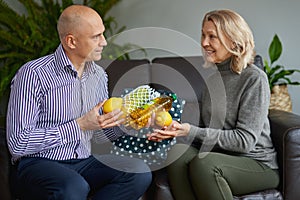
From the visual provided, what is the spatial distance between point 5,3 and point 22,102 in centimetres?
160

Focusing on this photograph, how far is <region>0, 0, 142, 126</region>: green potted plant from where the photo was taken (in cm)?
282

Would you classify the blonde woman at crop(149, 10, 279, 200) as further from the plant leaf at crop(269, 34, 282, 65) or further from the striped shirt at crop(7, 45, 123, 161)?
the plant leaf at crop(269, 34, 282, 65)

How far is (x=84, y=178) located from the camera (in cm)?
172

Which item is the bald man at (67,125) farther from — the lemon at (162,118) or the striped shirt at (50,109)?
the lemon at (162,118)

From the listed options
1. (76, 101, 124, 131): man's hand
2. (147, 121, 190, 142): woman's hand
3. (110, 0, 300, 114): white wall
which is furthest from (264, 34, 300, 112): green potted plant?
(76, 101, 124, 131): man's hand

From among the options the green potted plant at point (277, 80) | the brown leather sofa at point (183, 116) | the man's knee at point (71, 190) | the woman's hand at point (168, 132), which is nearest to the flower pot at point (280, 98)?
the green potted plant at point (277, 80)

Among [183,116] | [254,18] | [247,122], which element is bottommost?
[183,116]

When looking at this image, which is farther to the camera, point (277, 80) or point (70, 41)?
point (277, 80)

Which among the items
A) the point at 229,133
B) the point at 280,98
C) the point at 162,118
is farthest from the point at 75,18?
the point at 280,98

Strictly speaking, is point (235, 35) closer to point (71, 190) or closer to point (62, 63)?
point (62, 63)

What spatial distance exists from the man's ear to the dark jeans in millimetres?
429

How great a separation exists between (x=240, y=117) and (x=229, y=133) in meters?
0.07

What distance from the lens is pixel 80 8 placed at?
5.74 feet

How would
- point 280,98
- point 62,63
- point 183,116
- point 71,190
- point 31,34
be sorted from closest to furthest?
point 71,190, point 62,63, point 183,116, point 280,98, point 31,34
